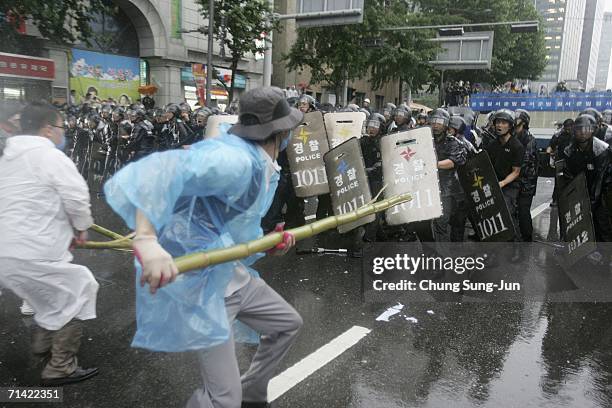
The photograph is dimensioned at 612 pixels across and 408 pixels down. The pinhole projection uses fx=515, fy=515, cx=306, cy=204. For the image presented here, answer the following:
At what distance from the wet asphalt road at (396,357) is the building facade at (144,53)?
18.2 m

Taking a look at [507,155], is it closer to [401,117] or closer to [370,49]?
[401,117]

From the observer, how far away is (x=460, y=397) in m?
3.18

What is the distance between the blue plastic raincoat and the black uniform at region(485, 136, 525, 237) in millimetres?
4552

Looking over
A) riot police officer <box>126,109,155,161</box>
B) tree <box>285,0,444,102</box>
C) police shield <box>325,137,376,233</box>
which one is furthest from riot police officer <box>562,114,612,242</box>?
tree <box>285,0,444,102</box>

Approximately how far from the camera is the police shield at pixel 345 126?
6.68m

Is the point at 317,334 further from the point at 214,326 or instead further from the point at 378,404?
the point at 214,326

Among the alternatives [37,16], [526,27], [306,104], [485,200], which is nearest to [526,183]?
[485,200]

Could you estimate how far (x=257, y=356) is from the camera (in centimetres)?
265

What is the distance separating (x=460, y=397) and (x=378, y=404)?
539 millimetres

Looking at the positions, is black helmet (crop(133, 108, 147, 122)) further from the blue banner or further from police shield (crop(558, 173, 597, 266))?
the blue banner

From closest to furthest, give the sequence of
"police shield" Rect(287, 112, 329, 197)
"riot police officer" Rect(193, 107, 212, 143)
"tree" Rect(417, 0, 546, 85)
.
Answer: "police shield" Rect(287, 112, 329, 197) → "riot police officer" Rect(193, 107, 212, 143) → "tree" Rect(417, 0, 546, 85)

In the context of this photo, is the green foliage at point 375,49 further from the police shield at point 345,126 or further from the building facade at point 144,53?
the police shield at point 345,126

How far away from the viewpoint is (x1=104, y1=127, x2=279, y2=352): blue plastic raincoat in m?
1.89

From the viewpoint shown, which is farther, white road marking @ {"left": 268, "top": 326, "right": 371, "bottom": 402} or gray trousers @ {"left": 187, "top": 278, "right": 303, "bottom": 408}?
white road marking @ {"left": 268, "top": 326, "right": 371, "bottom": 402}
